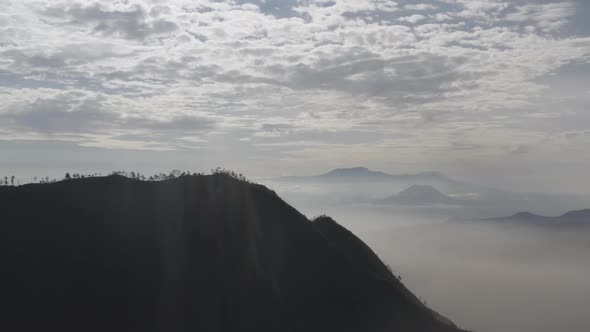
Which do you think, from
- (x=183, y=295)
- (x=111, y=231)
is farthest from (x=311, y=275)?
(x=111, y=231)

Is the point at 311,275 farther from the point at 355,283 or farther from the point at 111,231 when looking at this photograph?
the point at 111,231

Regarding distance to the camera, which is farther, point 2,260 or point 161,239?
point 161,239

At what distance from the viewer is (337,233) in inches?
2437

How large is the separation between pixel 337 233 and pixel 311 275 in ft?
61.1

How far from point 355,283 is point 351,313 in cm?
372

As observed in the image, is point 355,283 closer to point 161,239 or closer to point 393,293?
point 393,293

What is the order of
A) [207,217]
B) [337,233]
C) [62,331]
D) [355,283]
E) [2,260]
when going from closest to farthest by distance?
[62,331]
[2,260]
[207,217]
[355,283]
[337,233]

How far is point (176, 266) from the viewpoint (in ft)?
124

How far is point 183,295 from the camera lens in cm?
3662

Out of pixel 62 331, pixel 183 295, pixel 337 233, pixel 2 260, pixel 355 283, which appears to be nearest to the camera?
pixel 62 331

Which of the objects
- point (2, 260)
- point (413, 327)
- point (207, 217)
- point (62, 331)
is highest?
point (207, 217)

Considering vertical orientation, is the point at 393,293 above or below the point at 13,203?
below

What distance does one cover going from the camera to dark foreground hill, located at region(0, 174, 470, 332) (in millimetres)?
33625

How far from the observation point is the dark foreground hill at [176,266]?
33.6 m
